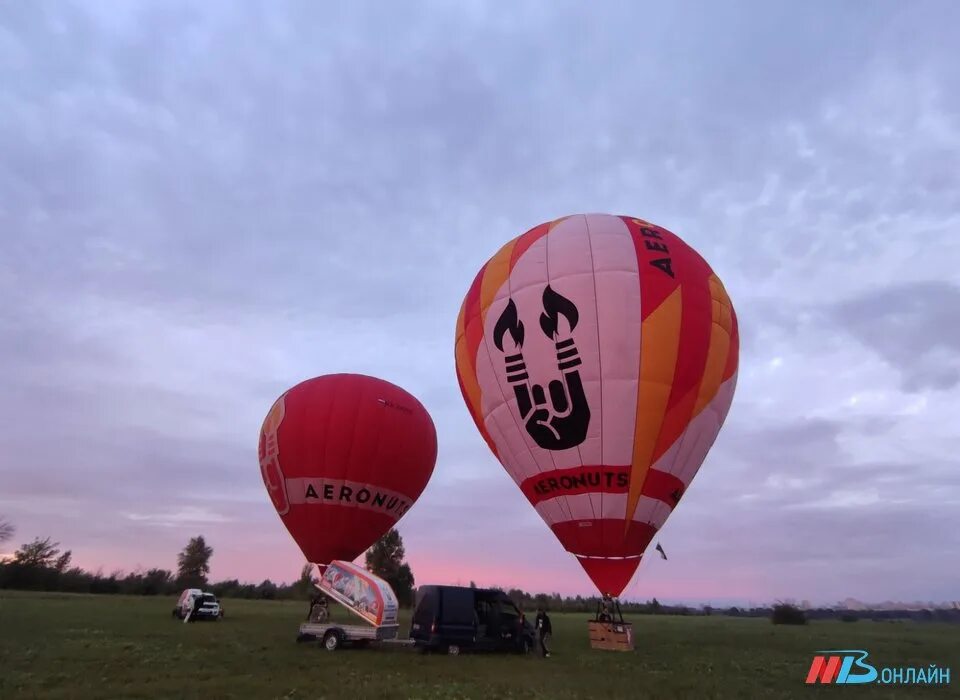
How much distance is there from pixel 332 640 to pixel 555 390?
7.96 metres

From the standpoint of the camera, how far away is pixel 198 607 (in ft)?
71.2

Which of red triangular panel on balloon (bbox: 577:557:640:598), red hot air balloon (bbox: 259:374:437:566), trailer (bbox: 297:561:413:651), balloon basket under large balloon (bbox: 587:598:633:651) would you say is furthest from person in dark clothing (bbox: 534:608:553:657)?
red hot air balloon (bbox: 259:374:437:566)

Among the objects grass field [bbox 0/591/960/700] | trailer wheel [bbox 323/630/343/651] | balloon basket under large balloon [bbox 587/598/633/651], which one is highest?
balloon basket under large balloon [bbox 587/598/633/651]

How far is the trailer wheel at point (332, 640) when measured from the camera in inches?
573

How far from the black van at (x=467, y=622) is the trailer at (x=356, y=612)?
2.37ft

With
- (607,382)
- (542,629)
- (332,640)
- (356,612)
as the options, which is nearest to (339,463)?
(356,612)

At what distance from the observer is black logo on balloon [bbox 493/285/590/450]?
13.9 m

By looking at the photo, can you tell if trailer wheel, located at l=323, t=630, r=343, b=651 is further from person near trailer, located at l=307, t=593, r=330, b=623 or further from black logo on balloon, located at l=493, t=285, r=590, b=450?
black logo on balloon, located at l=493, t=285, r=590, b=450

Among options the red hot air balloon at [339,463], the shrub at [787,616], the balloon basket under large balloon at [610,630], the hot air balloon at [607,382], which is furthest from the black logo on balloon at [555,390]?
the shrub at [787,616]

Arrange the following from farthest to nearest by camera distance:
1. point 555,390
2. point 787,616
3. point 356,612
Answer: point 787,616, point 356,612, point 555,390

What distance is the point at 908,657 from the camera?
670 inches

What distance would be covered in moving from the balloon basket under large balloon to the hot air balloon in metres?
1.09

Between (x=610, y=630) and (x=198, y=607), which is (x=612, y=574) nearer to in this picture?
(x=610, y=630)

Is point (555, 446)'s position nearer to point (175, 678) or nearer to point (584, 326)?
point (584, 326)
